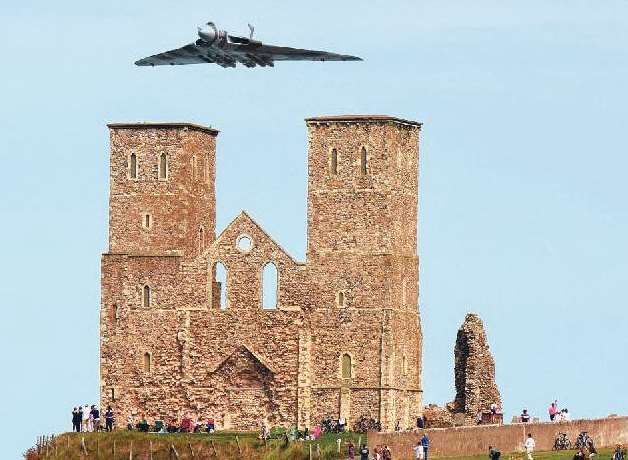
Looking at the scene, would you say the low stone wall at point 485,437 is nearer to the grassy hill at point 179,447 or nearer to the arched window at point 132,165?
the grassy hill at point 179,447

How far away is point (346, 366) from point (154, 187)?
10407 millimetres

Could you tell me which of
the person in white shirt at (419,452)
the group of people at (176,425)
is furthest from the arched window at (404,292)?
the person in white shirt at (419,452)

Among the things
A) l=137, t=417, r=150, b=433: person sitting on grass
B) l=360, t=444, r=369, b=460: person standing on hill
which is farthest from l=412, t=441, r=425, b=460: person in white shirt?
l=137, t=417, r=150, b=433: person sitting on grass

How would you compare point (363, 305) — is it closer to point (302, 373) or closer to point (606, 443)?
point (302, 373)

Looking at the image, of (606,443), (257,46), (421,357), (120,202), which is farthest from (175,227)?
(257,46)

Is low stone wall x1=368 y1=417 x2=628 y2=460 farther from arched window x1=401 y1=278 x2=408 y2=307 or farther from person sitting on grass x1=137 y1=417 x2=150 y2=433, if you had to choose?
person sitting on grass x1=137 y1=417 x2=150 y2=433

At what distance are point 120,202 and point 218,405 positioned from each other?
8930 millimetres

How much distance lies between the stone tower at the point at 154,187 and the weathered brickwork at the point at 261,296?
1.5 inches

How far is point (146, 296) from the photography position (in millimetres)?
119188

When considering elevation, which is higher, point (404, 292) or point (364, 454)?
point (404, 292)

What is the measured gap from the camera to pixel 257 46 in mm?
90438

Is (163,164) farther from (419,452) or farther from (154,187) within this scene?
(419,452)

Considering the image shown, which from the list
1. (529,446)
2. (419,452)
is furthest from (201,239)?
(529,446)

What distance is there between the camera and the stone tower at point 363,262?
117 meters
